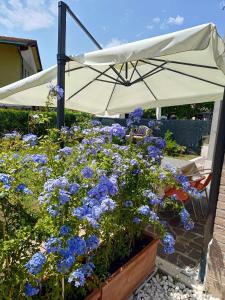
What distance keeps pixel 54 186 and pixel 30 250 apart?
0.44 meters

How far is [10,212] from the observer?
1539 mm

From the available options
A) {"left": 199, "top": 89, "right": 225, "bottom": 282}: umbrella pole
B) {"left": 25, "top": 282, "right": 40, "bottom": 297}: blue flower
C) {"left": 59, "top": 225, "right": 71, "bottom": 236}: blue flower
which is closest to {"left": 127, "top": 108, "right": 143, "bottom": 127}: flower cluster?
{"left": 199, "top": 89, "right": 225, "bottom": 282}: umbrella pole

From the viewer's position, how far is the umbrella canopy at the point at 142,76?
1.72 metres

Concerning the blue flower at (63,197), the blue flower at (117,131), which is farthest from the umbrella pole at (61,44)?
the blue flower at (63,197)

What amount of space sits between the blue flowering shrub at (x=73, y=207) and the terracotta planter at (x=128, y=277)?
3.3 inches

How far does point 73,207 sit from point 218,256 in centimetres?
158

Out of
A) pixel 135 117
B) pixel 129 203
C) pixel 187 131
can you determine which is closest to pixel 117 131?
pixel 135 117

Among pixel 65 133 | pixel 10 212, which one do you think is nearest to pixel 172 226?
pixel 65 133

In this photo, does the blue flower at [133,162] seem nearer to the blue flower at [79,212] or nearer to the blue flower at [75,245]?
the blue flower at [79,212]

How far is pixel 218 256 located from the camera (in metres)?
2.20

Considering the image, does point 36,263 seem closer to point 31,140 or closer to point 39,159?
point 39,159

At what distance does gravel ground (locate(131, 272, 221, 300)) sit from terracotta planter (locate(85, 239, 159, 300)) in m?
0.08

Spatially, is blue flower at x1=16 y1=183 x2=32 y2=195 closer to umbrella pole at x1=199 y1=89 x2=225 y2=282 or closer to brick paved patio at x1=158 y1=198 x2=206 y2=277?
umbrella pole at x1=199 y1=89 x2=225 y2=282

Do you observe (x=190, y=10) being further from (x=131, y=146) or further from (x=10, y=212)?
(x=10, y=212)
